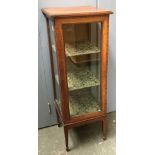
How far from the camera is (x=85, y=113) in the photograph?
5.63 feet

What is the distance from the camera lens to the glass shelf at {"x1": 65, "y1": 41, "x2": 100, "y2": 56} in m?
1.53

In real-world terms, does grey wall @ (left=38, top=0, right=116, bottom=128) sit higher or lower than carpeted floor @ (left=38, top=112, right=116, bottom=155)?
higher

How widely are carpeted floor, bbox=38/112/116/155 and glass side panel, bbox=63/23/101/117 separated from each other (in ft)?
1.08

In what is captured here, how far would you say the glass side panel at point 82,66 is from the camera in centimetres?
149

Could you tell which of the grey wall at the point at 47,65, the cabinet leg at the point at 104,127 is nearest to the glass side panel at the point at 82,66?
the cabinet leg at the point at 104,127

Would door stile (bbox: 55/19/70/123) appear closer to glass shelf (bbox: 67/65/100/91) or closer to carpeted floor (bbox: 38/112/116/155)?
glass shelf (bbox: 67/65/100/91)

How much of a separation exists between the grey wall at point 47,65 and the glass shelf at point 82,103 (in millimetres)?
300

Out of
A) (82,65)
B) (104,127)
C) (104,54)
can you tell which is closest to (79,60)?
(82,65)

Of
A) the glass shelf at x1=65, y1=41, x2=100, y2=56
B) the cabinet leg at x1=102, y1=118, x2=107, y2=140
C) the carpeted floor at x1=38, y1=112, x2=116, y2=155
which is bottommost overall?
the carpeted floor at x1=38, y1=112, x2=116, y2=155

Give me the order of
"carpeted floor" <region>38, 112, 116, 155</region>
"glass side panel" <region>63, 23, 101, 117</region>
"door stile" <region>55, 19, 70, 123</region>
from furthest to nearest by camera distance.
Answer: "carpeted floor" <region>38, 112, 116, 155</region>, "glass side panel" <region>63, 23, 101, 117</region>, "door stile" <region>55, 19, 70, 123</region>

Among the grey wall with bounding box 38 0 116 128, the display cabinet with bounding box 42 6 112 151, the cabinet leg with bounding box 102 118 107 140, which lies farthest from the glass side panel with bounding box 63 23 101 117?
the grey wall with bounding box 38 0 116 128
